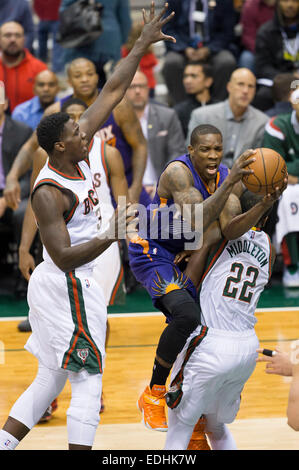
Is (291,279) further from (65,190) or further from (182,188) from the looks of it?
(65,190)

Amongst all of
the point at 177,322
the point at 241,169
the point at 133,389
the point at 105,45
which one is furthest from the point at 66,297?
the point at 105,45

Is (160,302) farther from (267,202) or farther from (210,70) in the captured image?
(210,70)

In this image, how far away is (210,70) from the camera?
347 inches

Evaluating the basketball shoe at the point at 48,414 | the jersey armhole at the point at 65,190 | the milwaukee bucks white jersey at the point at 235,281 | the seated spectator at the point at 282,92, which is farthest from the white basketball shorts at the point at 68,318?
the seated spectator at the point at 282,92

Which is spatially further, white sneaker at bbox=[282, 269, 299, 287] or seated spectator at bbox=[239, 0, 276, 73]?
seated spectator at bbox=[239, 0, 276, 73]

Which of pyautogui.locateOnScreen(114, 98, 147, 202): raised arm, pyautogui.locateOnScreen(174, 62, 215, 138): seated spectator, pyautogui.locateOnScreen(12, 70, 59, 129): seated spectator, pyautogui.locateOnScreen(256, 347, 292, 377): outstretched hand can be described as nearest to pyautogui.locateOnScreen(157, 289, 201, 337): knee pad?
pyautogui.locateOnScreen(256, 347, 292, 377): outstretched hand

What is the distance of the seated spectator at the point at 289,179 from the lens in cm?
774

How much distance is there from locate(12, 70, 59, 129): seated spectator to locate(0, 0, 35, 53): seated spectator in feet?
4.99

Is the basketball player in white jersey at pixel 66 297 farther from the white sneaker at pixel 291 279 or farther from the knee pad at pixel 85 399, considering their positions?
the white sneaker at pixel 291 279

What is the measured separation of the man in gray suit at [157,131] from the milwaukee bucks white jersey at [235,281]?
405 cm

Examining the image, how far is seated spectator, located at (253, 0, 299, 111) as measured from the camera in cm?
908

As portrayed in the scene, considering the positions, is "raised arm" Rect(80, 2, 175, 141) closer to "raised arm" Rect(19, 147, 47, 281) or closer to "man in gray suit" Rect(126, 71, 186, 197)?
"raised arm" Rect(19, 147, 47, 281)
